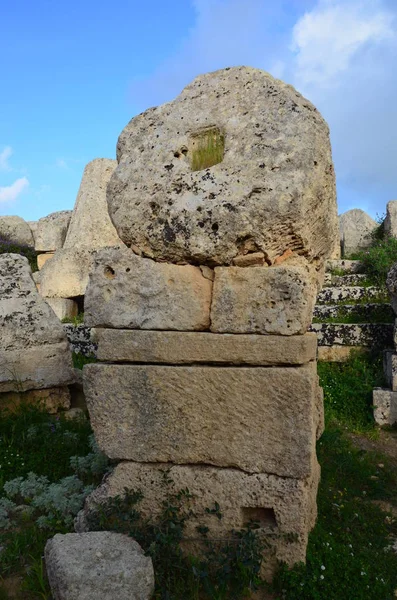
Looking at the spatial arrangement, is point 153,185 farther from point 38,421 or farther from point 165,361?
point 38,421

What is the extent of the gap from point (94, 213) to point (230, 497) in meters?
7.70

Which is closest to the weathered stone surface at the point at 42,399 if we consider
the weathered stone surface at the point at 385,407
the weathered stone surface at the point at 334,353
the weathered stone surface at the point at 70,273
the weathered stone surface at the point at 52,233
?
the weathered stone surface at the point at 385,407

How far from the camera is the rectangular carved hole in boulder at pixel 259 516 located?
2.94 meters

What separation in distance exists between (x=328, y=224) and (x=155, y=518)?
2019mm

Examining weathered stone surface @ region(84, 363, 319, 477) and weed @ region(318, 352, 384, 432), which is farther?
weed @ region(318, 352, 384, 432)

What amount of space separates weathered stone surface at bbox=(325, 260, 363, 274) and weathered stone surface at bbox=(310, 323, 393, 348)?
282cm

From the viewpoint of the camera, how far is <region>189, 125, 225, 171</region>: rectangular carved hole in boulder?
314 cm

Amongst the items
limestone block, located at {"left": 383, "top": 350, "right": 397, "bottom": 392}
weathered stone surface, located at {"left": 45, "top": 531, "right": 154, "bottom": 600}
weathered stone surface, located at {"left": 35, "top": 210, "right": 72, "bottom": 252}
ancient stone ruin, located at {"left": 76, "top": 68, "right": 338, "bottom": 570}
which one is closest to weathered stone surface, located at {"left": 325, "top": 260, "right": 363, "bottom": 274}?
limestone block, located at {"left": 383, "top": 350, "right": 397, "bottom": 392}

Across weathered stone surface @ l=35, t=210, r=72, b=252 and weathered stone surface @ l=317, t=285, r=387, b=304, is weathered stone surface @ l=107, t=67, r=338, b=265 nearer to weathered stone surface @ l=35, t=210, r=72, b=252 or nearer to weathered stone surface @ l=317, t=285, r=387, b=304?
weathered stone surface @ l=317, t=285, r=387, b=304

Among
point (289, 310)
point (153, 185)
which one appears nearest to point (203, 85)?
point (153, 185)

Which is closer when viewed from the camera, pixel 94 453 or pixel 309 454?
pixel 309 454

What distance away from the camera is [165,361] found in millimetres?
2984

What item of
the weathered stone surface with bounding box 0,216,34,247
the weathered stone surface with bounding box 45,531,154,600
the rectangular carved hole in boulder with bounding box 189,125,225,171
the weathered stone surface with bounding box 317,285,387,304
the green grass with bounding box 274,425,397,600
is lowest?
the green grass with bounding box 274,425,397,600

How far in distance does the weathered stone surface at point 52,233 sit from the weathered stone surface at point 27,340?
608 cm
